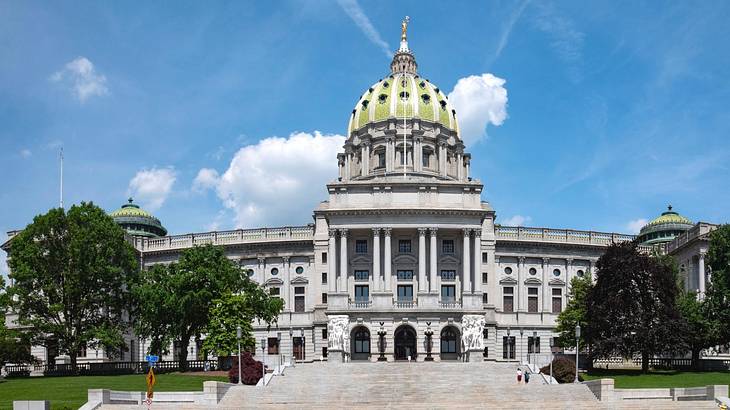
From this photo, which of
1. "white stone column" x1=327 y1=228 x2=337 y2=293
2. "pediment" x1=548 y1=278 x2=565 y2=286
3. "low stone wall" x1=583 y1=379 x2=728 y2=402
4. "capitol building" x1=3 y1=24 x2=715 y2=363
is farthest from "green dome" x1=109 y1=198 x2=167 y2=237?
"low stone wall" x1=583 y1=379 x2=728 y2=402

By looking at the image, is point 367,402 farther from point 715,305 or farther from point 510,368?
point 715,305

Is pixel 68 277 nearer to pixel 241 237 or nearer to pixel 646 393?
pixel 241 237

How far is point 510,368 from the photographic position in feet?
234

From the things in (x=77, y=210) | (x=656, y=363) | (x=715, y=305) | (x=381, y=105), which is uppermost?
(x=381, y=105)

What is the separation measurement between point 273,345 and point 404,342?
22803 mm

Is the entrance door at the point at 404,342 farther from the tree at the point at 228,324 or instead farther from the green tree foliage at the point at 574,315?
the tree at the point at 228,324

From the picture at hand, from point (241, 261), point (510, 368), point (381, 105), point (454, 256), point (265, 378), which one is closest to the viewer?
point (265, 378)

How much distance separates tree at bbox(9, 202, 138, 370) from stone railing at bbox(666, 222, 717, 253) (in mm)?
59329

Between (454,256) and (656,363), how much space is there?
25.0m

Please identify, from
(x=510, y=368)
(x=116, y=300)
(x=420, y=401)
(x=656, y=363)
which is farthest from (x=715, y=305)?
(x=116, y=300)

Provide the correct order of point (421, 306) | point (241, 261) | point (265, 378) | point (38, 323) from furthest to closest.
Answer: point (241, 261) → point (421, 306) → point (38, 323) → point (265, 378)

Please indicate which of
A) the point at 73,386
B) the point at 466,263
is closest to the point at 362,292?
the point at 466,263

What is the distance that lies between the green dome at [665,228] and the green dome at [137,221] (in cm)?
6908

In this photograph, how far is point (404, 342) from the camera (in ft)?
300
